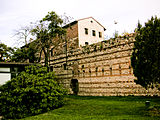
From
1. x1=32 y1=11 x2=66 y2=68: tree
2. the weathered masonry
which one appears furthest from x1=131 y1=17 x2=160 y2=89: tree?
x1=32 y1=11 x2=66 y2=68: tree

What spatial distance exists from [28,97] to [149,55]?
27.6ft

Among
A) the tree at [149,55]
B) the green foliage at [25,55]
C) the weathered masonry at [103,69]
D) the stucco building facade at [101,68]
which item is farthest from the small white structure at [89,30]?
the tree at [149,55]

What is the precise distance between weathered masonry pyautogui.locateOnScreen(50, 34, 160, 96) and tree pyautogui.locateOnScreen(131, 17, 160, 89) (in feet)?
19.4

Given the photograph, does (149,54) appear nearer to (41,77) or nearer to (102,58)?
(41,77)

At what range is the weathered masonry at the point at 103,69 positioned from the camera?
1650cm

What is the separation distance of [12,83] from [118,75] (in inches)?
376

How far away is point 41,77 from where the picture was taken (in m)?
13.8

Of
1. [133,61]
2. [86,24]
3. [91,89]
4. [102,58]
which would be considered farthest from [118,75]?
[86,24]

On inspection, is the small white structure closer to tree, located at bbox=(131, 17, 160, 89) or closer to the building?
the building

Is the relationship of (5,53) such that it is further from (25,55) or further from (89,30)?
(89,30)

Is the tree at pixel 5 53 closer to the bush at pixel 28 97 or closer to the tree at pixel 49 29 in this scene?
the tree at pixel 49 29

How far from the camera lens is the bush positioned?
12.4 meters

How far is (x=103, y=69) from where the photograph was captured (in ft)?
61.3

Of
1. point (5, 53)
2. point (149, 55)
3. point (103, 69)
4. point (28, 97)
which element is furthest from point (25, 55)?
point (149, 55)
